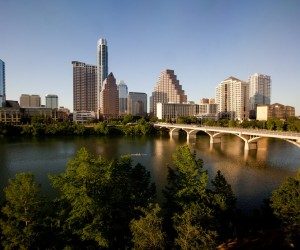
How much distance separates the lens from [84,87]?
167500 mm

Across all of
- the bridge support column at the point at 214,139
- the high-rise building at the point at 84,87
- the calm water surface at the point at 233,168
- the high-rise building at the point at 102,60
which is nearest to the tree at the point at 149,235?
the calm water surface at the point at 233,168

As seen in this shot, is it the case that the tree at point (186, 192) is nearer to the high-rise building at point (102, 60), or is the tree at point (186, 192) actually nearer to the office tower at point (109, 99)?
the office tower at point (109, 99)

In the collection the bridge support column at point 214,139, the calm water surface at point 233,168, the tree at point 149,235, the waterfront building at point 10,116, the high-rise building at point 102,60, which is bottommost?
the calm water surface at point 233,168

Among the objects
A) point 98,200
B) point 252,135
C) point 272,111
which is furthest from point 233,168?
point 272,111

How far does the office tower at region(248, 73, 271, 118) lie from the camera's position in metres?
175

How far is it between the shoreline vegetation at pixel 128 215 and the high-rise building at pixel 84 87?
6258 inches

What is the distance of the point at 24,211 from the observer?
10.4 meters

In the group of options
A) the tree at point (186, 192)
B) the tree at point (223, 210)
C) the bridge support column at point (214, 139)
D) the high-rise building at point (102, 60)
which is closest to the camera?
the tree at point (186, 192)

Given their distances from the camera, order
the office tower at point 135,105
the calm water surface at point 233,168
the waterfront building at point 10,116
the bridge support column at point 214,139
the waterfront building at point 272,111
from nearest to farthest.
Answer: the calm water surface at point 233,168, the bridge support column at point 214,139, the waterfront building at point 10,116, the waterfront building at point 272,111, the office tower at point 135,105

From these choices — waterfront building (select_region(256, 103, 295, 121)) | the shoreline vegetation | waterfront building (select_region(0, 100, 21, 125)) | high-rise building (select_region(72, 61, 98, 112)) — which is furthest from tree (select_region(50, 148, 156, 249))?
high-rise building (select_region(72, 61, 98, 112))

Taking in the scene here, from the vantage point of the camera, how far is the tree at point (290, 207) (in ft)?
42.2

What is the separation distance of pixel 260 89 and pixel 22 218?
193 metres

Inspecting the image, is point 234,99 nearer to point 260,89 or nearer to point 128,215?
point 260,89

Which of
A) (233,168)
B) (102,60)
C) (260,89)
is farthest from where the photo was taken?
(102,60)
